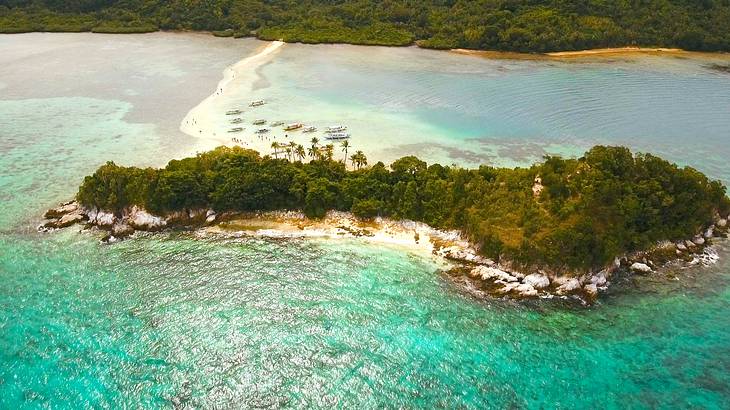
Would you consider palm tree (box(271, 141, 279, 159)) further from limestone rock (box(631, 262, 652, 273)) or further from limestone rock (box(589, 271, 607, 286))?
limestone rock (box(631, 262, 652, 273))

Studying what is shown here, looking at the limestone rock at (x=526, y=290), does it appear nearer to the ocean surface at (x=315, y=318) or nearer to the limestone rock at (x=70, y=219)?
the ocean surface at (x=315, y=318)

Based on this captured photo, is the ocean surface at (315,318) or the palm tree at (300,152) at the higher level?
the palm tree at (300,152)

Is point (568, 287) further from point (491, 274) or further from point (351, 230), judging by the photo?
point (351, 230)

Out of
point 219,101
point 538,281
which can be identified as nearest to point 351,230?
point 538,281

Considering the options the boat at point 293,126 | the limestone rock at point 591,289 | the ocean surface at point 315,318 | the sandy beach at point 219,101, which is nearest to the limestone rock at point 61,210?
the ocean surface at point 315,318

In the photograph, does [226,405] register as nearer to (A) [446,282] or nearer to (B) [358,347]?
(B) [358,347]

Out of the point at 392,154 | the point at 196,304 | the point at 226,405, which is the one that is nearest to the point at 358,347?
the point at 226,405
